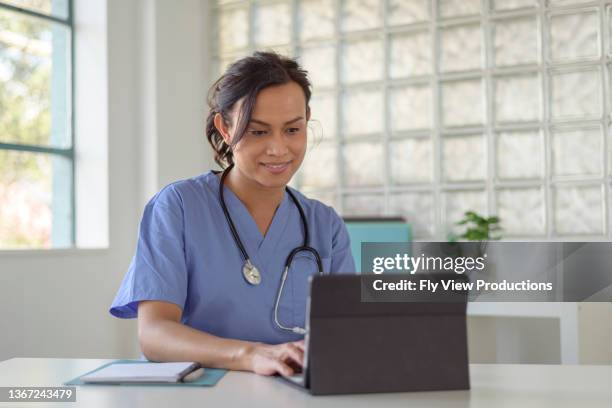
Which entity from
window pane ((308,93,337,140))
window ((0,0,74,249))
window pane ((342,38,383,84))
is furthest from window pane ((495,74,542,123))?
window ((0,0,74,249))

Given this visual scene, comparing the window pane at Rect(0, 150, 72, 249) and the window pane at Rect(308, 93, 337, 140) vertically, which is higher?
the window pane at Rect(308, 93, 337, 140)

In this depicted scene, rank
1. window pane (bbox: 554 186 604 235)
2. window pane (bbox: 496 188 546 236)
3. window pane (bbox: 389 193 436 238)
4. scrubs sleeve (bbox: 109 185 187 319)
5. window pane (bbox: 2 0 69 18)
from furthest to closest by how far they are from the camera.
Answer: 1. window pane (bbox: 389 193 436 238)
2. window pane (bbox: 2 0 69 18)
3. window pane (bbox: 496 188 546 236)
4. window pane (bbox: 554 186 604 235)
5. scrubs sleeve (bbox: 109 185 187 319)

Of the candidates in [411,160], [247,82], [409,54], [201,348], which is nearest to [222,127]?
[247,82]

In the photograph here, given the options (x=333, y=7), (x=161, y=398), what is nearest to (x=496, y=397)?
(x=161, y=398)

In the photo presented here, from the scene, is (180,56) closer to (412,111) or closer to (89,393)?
(412,111)

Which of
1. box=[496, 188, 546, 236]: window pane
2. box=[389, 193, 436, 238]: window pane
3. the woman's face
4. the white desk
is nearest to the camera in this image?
the white desk

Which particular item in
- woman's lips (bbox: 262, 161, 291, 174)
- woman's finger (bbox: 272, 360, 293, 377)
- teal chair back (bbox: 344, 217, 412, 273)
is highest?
woman's lips (bbox: 262, 161, 291, 174)

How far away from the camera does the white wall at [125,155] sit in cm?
313

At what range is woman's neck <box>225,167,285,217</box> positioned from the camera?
1.79 m

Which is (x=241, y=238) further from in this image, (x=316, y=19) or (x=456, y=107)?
(x=316, y=19)

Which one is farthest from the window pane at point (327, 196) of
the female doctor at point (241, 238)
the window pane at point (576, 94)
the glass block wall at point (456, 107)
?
the female doctor at point (241, 238)

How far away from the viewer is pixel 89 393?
3.84 ft

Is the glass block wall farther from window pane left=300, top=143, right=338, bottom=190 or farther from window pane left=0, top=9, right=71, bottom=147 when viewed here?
window pane left=0, top=9, right=71, bottom=147

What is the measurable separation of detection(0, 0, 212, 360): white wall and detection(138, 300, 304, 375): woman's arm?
170 centimetres
